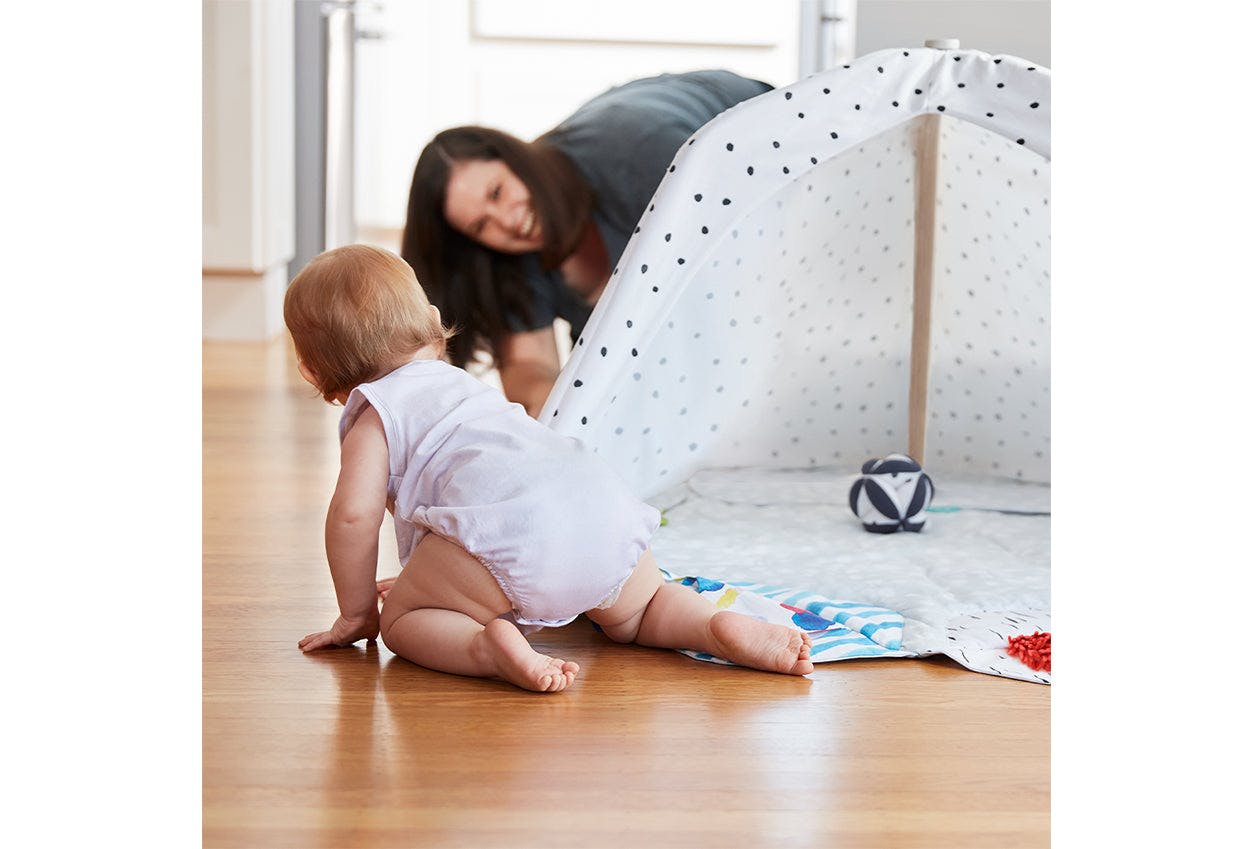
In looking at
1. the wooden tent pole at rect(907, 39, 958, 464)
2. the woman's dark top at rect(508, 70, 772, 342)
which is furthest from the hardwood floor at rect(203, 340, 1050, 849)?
the woman's dark top at rect(508, 70, 772, 342)

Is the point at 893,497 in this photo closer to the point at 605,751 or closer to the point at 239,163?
the point at 605,751

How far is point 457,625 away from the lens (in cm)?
119

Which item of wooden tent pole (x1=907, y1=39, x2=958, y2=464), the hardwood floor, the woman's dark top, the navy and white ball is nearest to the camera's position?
the hardwood floor

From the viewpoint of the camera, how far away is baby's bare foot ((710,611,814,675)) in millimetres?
1206

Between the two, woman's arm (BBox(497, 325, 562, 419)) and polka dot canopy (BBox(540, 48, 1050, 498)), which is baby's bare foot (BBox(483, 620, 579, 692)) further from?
woman's arm (BBox(497, 325, 562, 419))

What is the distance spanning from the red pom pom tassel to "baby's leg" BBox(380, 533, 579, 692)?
400mm

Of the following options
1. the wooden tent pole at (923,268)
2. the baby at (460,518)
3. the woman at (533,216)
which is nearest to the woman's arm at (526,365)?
the woman at (533,216)

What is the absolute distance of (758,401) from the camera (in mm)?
2006

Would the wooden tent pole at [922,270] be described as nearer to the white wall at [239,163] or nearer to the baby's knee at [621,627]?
the baby's knee at [621,627]

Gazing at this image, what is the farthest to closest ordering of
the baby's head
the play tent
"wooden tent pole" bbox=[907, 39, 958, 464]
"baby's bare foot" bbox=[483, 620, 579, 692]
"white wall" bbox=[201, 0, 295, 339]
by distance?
1. "white wall" bbox=[201, 0, 295, 339]
2. "wooden tent pole" bbox=[907, 39, 958, 464]
3. the play tent
4. the baby's head
5. "baby's bare foot" bbox=[483, 620, 579, 692]

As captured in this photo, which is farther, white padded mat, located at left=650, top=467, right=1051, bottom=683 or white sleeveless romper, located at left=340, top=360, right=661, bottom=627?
white padded mat, located at left=650, top=467, right=1051, bottom=683
